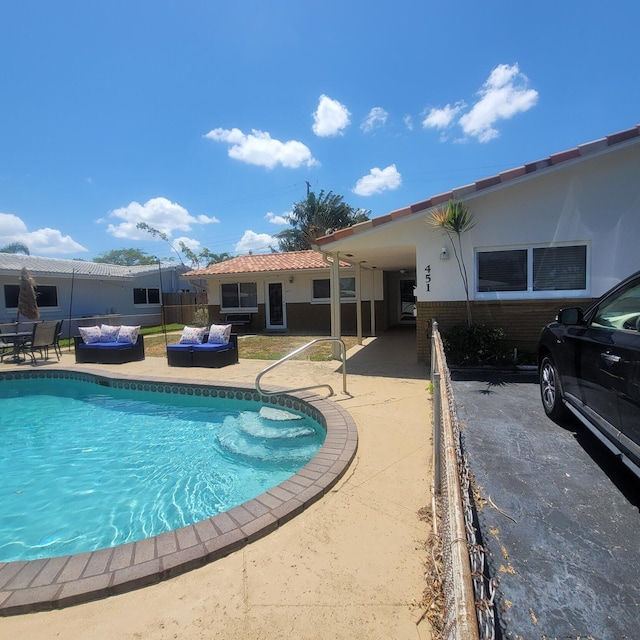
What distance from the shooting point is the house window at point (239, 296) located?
17.8 meters

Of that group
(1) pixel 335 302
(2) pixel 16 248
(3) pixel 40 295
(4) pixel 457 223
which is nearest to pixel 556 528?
(4) pixel 457 223

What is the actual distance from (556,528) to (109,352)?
1052 centimetres

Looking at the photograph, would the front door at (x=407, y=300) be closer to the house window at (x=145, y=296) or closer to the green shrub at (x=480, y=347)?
the green shrub at (x=480, y=347)

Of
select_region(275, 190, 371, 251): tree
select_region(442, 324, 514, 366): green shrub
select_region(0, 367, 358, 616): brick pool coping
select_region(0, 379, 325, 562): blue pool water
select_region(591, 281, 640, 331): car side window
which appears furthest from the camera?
select_region(275, 190, 371, 251): tree

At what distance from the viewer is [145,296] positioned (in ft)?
76.6

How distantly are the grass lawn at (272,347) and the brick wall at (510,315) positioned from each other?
3.10 metres

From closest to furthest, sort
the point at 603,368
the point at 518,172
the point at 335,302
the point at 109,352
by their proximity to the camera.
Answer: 1. the point at 603,368
2. the point at 518,172
3. the point at 335,302
4. the point at 109,352

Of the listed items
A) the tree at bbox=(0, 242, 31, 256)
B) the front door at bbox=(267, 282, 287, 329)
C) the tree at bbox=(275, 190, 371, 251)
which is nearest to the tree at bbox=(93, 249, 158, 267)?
the tree at bbox=(0, 242, 31, 256)

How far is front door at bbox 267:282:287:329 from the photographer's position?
665 inches

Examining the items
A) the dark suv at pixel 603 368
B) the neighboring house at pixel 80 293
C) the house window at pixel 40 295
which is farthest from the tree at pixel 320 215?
the dark suv at pixel 603 368

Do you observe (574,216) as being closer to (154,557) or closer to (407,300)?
(154,557)

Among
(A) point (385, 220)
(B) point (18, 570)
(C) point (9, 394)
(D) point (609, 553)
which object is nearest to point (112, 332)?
(C) point (9, 394)

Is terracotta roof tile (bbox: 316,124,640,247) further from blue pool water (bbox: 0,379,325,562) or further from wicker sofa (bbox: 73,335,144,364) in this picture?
wicker sofa (bbox: 73,335,144,364)

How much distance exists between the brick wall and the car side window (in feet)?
12.2
